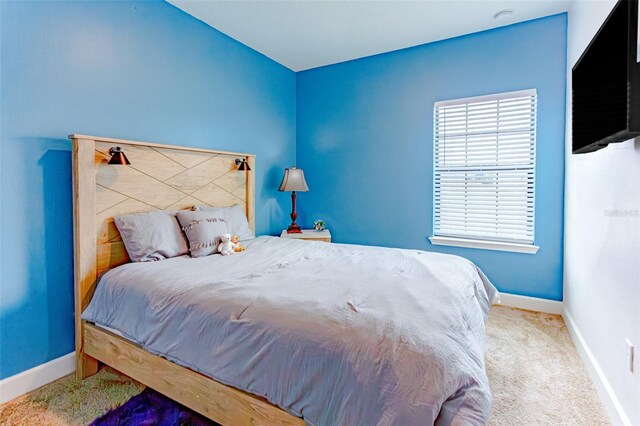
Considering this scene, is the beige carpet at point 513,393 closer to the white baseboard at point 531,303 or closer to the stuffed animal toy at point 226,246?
the white baseboard at point 531,303

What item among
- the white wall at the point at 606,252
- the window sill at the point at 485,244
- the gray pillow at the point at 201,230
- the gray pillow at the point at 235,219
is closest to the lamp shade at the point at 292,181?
the gray pillow at the point at 235,219

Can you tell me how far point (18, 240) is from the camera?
1889mm

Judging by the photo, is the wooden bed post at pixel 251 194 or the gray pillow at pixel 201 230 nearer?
the gray pillow at pixel 201 230

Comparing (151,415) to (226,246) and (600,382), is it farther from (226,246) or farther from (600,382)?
(600,382)

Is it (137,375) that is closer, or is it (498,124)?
(137,375)

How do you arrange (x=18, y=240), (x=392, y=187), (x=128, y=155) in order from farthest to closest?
(x=392, y=187) < (x=128, y=155) < (x=18, y=240)

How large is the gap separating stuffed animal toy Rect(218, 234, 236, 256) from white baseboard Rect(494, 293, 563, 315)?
2403mm

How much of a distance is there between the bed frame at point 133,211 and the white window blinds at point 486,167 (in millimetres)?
2262

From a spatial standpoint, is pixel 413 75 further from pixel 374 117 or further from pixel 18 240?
pixel 18 240

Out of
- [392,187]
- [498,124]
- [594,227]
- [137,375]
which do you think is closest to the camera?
[137,375]

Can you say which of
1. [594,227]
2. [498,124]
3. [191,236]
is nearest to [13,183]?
[191,236]

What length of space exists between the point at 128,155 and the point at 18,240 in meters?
0.81

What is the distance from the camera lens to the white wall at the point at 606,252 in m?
1.48

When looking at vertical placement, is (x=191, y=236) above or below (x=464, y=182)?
below
